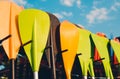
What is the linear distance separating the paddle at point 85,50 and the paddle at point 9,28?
4.91 metres

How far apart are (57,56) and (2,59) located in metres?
3.32

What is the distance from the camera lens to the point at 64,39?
56.7 feet

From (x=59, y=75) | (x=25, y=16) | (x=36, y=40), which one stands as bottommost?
(x=59, y=75)

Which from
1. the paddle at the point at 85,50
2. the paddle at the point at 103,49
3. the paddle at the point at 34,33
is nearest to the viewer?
the paddle at the point at 34,33

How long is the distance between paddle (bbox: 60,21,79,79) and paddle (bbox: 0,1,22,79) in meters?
3.23

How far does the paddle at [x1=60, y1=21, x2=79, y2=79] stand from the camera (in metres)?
17.2

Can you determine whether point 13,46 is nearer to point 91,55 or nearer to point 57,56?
point 57,56

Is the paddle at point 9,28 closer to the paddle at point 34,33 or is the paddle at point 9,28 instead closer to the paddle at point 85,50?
the paddle at point 34,33

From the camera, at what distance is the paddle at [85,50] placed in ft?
61.3

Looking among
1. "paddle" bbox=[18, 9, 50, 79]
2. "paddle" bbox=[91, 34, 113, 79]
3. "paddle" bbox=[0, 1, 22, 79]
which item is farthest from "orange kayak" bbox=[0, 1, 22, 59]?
"paddle" bbox=[91, 34, 113, 79]

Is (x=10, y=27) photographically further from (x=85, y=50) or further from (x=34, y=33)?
(x=85, y=50)

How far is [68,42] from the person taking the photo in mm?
17469

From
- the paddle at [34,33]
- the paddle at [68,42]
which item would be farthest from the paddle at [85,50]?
the paddle at [34,33]

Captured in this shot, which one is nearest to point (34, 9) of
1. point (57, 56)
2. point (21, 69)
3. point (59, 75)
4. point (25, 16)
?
point (25, 16)
